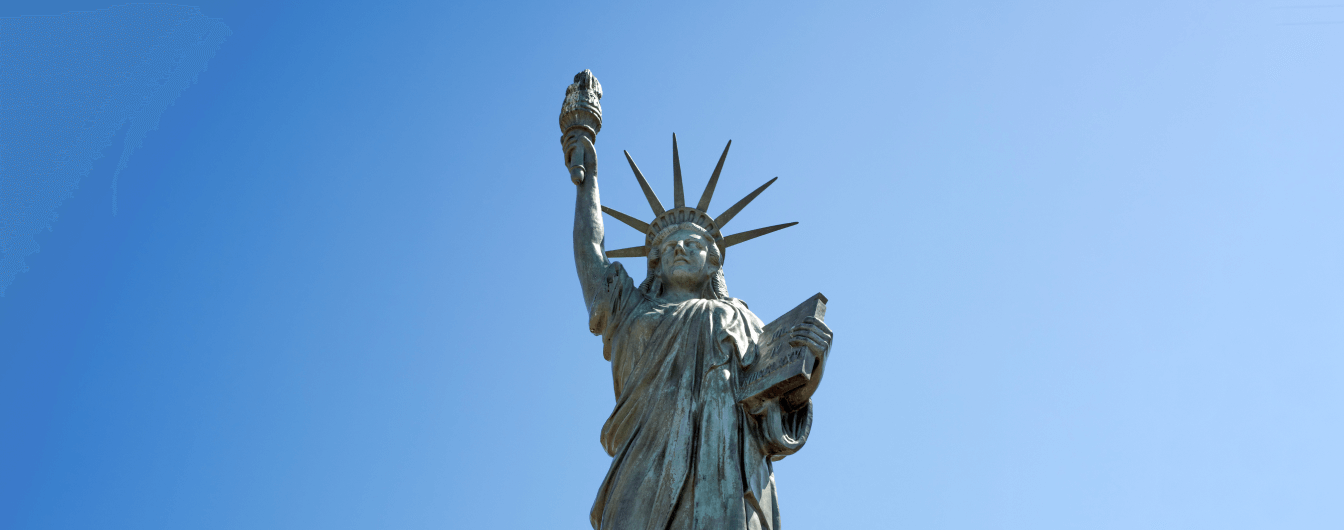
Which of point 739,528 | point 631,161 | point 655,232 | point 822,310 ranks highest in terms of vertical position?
point 631,161

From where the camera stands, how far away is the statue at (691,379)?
7.07 meters

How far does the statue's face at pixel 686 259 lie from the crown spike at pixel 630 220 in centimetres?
51

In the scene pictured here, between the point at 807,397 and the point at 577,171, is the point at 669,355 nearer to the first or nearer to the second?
the point at 807,397

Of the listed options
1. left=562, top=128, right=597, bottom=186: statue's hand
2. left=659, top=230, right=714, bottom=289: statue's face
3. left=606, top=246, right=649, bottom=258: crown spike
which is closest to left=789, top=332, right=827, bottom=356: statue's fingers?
left=659, top=230, right=714, bottom=289: statue's face

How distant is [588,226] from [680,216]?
0.68 m

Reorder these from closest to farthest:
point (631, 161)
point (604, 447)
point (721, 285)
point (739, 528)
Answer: point (739, 528), point (604, 447), point (721, 285), point (631, 161)

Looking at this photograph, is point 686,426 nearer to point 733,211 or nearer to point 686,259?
point 686,259

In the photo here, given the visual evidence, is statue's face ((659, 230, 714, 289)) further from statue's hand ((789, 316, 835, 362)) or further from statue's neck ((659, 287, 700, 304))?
statue's hand ((789, 316, 835, 362))

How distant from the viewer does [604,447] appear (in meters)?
7.91

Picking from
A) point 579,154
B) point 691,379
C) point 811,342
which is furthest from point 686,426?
point 579,154

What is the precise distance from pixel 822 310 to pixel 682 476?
4.29ft

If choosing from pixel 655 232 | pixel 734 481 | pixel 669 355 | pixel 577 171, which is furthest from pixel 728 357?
pixel 577 171

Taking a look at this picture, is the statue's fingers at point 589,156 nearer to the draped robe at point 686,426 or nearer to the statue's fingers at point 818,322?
the draped robe at point 686,426

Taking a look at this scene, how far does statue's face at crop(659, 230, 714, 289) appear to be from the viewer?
342 inches
